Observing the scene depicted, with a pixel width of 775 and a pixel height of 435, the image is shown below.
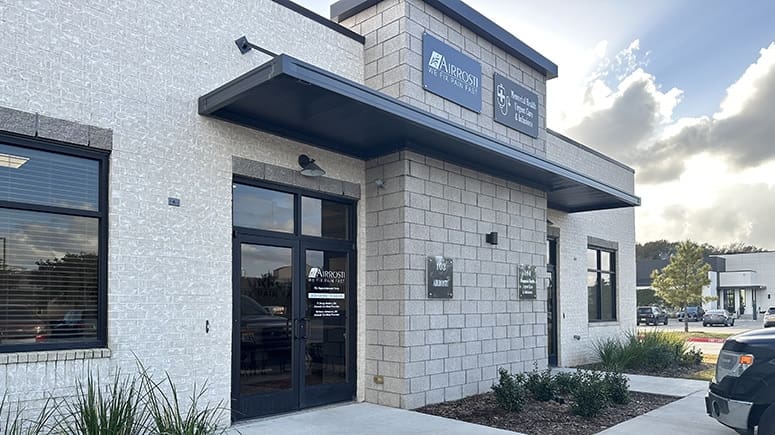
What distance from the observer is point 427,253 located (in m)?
9.44

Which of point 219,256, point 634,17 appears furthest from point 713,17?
point 219,256

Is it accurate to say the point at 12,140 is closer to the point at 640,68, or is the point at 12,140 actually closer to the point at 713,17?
the point at 713,17

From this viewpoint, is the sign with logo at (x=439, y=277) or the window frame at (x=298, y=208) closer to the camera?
the window frame at (x=298, y=208)

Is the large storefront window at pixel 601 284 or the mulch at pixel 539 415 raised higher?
the large storefront window at pixel 601 284

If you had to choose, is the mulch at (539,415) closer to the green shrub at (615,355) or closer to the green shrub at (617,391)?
the green shrub at (617,391)

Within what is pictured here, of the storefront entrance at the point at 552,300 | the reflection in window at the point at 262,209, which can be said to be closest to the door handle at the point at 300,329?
the reflection in window at the point at 262,209

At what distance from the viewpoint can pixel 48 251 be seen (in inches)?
249

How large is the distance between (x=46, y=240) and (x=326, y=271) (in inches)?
152

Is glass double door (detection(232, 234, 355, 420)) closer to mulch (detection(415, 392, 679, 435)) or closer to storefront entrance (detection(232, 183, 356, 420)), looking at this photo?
storefront entrance (detection(232, 183, 356, 420))

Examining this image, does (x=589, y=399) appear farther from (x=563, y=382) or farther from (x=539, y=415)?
(x=563, y=382)

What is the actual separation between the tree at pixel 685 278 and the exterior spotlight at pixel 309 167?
95.3 ft

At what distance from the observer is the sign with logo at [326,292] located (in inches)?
351

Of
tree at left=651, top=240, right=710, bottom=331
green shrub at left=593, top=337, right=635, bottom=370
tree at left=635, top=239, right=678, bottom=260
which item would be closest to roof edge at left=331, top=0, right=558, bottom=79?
green shrub at left=593, top=337, right=635, bottom=370

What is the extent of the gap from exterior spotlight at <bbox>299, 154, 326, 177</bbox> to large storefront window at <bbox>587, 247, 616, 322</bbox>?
9.91 meters
